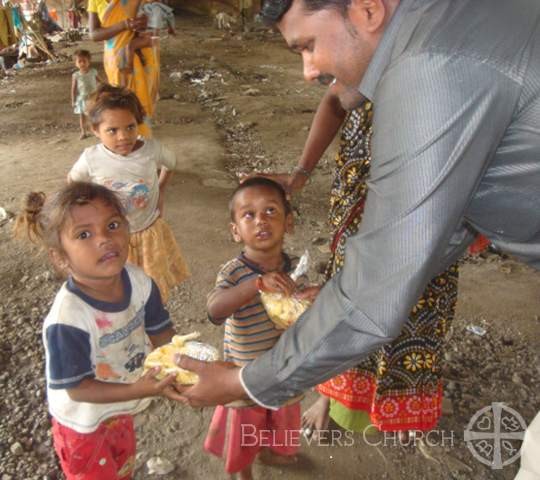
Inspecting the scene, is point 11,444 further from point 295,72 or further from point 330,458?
point 295,72

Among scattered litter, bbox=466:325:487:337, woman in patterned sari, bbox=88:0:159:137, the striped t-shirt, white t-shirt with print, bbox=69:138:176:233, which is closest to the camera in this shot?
the striped t-shirt

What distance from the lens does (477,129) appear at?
3.03 ft

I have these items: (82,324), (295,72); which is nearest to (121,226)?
(82,324)

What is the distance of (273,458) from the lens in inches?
87.4

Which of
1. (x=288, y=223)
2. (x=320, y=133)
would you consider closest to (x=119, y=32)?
(x=320, y=133)

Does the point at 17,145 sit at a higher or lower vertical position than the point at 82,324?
lower

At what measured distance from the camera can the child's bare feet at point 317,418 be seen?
2.36 meters

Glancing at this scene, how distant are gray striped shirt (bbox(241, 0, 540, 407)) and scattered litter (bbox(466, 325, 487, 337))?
1.92 m

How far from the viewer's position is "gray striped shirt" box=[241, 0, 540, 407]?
0.93 meters

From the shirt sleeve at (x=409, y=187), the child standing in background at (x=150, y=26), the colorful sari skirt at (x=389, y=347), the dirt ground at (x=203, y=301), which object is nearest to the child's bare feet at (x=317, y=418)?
the dirt ground at (x=203, y=301)

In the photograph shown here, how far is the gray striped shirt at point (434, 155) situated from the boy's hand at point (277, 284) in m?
0.49

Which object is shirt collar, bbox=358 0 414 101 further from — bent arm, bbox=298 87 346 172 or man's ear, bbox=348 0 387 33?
bent arm, bbox=298 87 346 172

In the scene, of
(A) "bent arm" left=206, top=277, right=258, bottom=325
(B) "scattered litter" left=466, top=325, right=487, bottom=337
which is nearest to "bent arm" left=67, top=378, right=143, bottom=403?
(A) "bent arm" left=206, top=277, right=258, bottom=325

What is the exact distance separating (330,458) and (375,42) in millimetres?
1758
